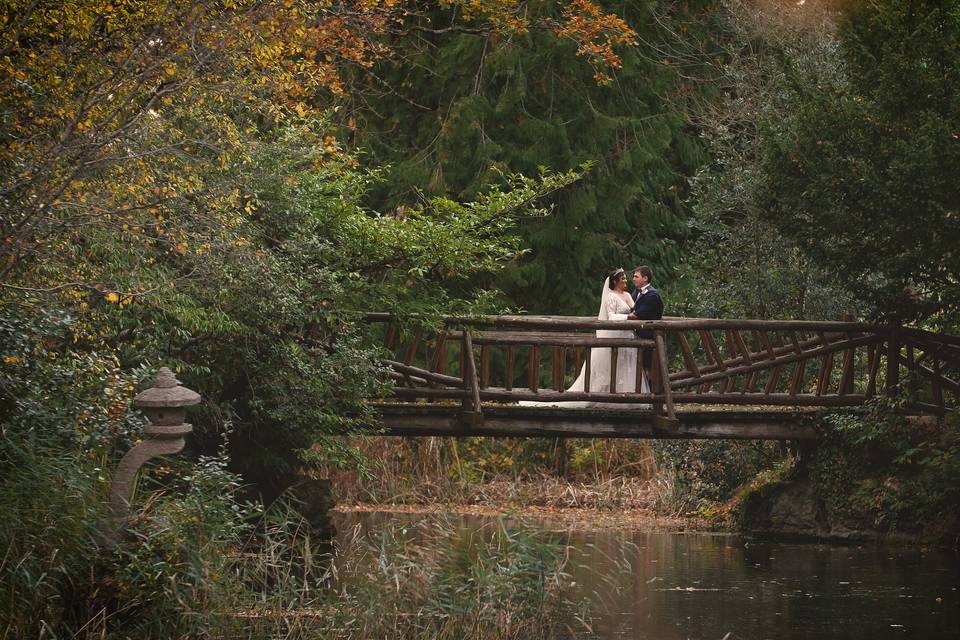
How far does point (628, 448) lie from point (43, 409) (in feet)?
40.5

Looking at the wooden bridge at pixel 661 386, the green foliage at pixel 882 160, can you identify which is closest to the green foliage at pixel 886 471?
the wooden bridge at pixel 661 386

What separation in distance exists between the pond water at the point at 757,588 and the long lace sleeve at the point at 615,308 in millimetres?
2370

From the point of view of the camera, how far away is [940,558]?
14.2m

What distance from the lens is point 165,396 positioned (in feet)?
28.6

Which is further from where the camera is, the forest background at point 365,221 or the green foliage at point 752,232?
the green foliage at point 752,232

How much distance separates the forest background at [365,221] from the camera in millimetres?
8156

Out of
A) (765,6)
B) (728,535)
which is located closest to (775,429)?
(728,535)

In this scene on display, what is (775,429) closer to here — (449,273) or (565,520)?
(565,520)

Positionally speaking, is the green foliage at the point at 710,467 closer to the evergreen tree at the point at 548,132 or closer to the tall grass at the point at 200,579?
the evergreen tree at the point at 548,132

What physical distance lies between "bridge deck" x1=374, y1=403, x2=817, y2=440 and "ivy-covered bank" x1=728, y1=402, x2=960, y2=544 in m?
0.71

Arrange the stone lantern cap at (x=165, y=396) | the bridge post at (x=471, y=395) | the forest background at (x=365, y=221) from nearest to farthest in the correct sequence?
→ the forest background at (x=365, y=221)
the stone lantern cap at (x=165, y=396)
the bridge post at (x=471, y=395)

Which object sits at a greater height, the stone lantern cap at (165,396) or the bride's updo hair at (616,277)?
the bride's updo hair at (616,277)

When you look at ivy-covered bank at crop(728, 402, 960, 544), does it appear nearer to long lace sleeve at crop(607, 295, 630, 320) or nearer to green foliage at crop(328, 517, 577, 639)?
long lace sleeve at crop(607, 295, 630, 320)

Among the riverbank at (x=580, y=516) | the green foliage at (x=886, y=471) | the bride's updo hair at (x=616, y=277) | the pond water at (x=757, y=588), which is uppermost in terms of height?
the bride's updo hair at (x=616, y=277)
